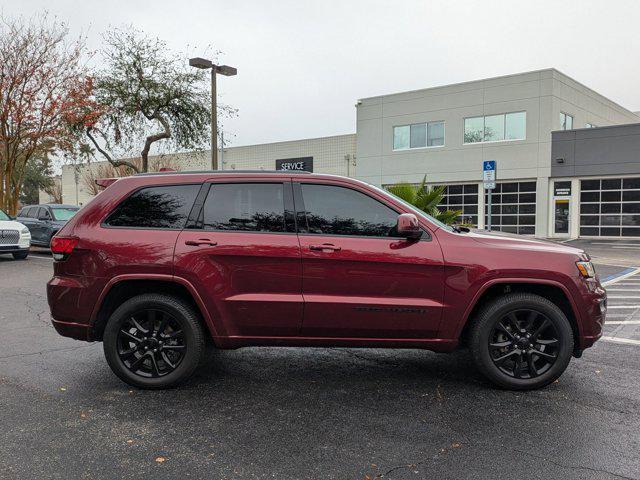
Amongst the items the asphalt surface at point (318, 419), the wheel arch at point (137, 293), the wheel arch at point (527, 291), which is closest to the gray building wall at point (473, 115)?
the asphalt surface at point (318, 419)

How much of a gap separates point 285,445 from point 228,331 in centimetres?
122

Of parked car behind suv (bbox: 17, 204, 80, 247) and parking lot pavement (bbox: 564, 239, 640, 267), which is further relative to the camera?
parked car behind suv (bbox: 17, 204, 80, 247)

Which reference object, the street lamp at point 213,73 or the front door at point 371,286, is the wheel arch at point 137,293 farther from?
the street lamp at point 213,73

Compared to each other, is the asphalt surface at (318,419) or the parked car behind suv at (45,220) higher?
the parked car behind suv at (45,220)

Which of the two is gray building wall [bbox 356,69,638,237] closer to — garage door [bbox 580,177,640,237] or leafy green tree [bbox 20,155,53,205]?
garage door [bbox 580,177,640,237]

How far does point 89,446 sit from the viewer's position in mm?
3266

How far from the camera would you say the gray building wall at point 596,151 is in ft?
79.3

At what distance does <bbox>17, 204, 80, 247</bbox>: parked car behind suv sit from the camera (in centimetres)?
1694

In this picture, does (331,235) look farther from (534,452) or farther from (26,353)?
(26,353)

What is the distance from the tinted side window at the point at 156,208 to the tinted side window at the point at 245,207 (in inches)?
7.4

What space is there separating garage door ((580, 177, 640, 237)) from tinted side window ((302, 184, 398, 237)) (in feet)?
81.5

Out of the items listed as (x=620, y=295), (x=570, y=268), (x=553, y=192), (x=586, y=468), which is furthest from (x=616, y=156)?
(x=586, y=468)

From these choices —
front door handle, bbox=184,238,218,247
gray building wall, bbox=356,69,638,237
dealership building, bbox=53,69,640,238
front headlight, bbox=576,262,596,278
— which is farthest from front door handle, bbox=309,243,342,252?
gray building wall, bbox=356,69,638,237

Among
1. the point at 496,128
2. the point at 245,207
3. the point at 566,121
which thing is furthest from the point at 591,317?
the point at 566,121
